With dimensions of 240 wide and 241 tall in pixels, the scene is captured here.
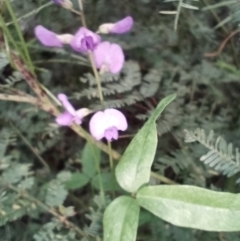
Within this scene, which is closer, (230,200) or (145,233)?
(230,200)

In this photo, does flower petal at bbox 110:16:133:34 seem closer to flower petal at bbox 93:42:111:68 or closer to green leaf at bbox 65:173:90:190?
flower petal at bbox 93:42:111:68

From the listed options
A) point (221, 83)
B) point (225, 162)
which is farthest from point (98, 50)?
point (221, 83)

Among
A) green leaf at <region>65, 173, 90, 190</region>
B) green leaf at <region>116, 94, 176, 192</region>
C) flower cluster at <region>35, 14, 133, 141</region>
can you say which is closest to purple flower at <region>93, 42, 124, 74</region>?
flower cluster at <region>35, 14, 133, 141</region>

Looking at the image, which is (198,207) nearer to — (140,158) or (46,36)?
(140,158)

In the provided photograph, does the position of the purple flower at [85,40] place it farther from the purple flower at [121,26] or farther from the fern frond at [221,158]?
the fern frond at [221,158]

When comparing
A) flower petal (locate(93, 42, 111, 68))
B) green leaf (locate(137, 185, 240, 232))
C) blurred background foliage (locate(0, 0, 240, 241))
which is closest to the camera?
green leaf (locate(137, 185, 240, 232))

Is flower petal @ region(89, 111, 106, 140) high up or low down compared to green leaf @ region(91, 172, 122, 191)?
up

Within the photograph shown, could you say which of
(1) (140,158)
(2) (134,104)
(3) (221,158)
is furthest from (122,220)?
(2) (134,104)

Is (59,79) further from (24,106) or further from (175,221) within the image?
(175,221)
